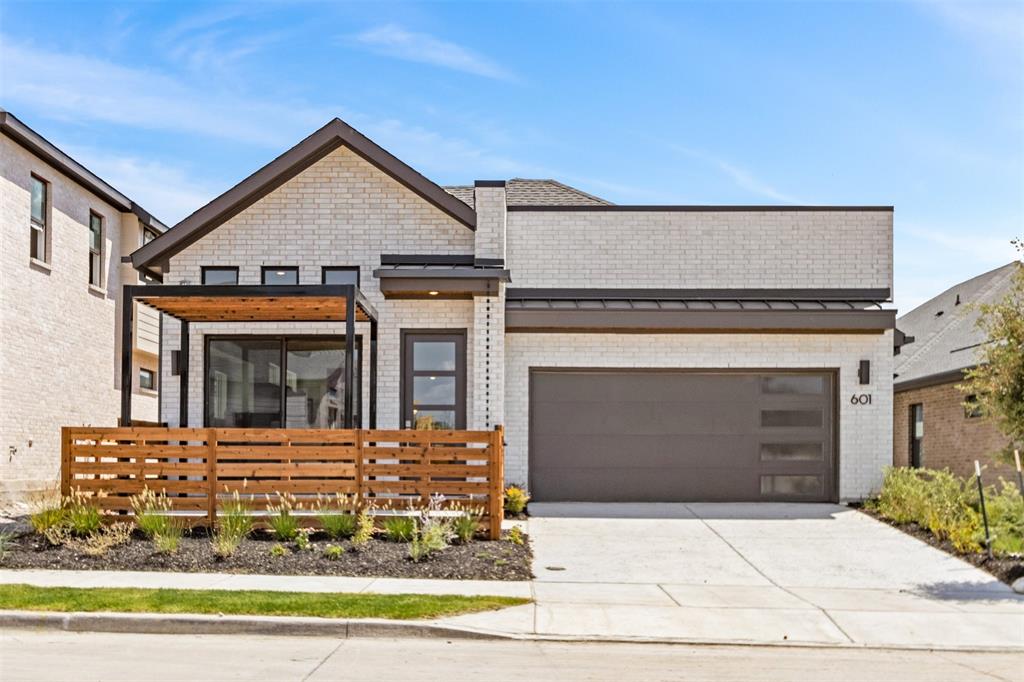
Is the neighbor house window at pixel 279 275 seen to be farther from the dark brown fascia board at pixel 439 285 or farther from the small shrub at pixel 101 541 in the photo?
the small shrub at pixel 101 541

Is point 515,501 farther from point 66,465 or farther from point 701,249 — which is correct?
point 66,465

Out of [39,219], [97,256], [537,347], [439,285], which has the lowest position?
[537,347]

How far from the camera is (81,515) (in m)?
12.8

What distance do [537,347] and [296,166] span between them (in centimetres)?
517

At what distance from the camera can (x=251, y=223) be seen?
1739 centimetres

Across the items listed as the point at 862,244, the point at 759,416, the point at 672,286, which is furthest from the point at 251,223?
the point at 862,244

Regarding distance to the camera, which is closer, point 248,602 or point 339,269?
point 248,602

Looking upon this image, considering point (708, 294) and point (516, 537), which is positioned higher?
point (708, 294)

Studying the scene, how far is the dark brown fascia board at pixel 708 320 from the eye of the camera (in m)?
17.0

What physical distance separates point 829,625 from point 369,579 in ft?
15.9

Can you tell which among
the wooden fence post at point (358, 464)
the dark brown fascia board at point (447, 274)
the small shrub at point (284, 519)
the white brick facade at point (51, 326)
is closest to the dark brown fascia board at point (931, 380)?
the dark brown fascia board at point (447, 274)

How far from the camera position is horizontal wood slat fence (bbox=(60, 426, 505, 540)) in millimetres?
13375

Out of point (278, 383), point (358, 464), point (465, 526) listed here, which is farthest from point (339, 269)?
point (465, 526)

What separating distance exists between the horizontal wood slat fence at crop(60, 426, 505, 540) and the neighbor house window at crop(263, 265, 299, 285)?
4411mm
